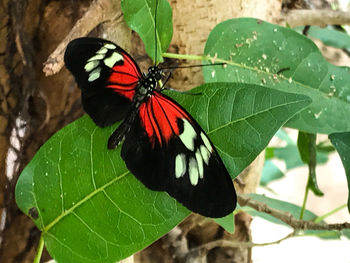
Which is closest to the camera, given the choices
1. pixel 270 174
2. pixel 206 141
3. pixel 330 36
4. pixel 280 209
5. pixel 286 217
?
pixel 206 141

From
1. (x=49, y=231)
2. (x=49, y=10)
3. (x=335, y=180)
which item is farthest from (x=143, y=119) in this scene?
(x=335, y=180)

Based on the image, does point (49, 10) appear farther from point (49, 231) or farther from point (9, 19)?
point (49, 231)

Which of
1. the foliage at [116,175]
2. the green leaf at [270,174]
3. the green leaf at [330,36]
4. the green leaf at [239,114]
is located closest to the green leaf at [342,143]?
the foliage at [116,175]

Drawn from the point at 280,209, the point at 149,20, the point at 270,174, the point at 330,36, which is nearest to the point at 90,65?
the point at 149,20

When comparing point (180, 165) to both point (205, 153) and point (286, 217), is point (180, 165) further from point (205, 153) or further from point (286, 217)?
point (286, 217)

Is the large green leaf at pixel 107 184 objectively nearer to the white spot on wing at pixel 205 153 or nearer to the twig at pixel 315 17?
the white spot on wing at pixel 205 153

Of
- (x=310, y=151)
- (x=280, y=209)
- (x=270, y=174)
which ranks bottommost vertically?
(x=270, y=174)

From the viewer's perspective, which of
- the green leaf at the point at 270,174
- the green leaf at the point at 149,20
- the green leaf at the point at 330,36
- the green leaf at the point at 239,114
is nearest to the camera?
the green leaf at the point at 239,114
